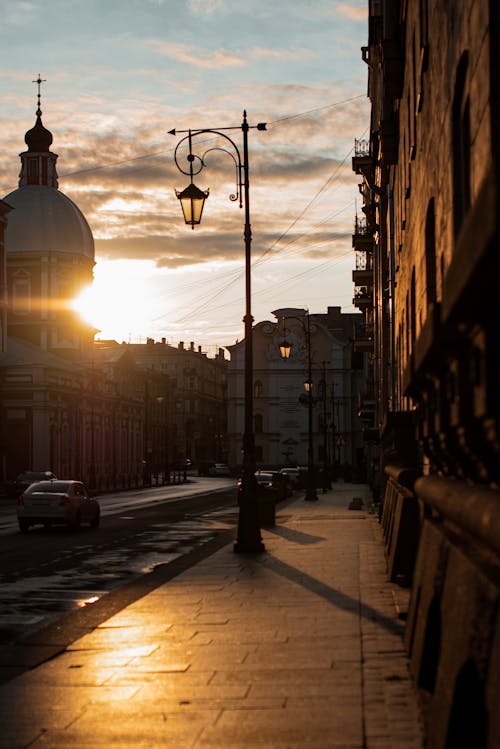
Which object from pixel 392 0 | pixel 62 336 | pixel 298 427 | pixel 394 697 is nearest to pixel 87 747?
pixel 394 697

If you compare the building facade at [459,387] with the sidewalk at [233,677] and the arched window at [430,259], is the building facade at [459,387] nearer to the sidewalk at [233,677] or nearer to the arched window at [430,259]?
the arched window at [430,259]

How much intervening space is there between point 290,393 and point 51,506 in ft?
315

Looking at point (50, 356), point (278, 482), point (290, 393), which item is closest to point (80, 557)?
point (278, 482)

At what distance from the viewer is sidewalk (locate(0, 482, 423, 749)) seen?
292 inches

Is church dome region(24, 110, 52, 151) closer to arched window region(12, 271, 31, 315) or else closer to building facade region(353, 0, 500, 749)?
arched window region(12, 271, 31, 315)

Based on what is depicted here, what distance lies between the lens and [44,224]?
97.2 metres

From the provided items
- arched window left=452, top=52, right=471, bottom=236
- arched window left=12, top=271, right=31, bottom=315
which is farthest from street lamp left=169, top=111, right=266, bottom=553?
arched window left=12, top=271, right=31, bottom=315

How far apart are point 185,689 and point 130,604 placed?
6040mm

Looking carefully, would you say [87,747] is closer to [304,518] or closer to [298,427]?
[304,518]

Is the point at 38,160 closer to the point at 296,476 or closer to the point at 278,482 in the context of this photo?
the point at 296,476

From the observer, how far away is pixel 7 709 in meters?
8.51

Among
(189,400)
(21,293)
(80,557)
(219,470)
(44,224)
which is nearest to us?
(80,557)

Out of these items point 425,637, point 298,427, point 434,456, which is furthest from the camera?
point 298,427

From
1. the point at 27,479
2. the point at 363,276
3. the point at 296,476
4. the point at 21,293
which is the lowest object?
the point at 296,476
